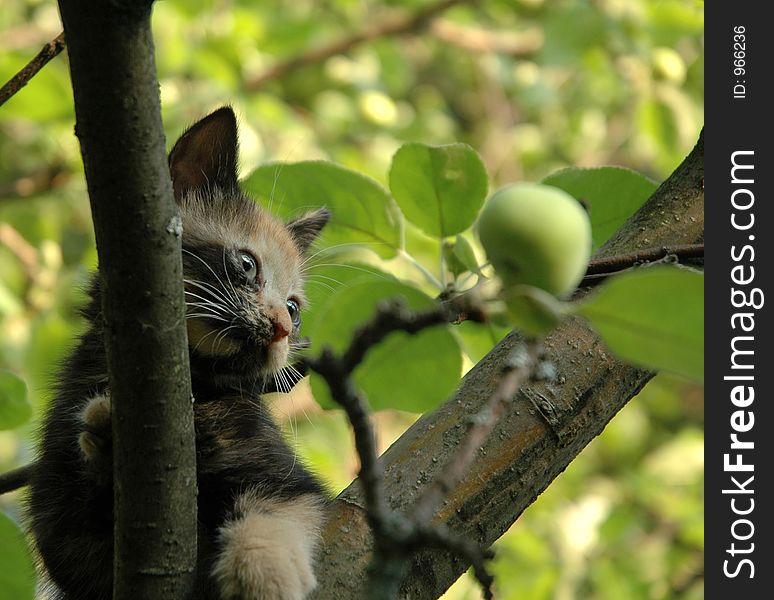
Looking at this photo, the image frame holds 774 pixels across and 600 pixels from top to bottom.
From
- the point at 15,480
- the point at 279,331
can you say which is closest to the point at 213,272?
the point at 279,331

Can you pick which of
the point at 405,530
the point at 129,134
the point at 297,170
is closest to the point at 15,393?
the point at 297,170

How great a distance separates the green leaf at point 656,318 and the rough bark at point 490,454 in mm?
422

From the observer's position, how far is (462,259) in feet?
3.54

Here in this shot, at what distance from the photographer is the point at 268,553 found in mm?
1054

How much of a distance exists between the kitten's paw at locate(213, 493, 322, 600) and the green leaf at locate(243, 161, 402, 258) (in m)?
0.38

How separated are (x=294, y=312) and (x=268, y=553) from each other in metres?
0.64

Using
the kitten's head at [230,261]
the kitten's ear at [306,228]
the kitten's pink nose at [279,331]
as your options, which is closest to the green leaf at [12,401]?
the kitten's head at [230,261]

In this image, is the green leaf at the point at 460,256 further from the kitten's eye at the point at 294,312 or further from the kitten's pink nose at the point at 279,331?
the kitten's eye at the point at 294,312

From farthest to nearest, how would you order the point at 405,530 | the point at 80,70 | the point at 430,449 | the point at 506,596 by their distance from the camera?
1. the point at 506,596
2. the point at 430,449
3. the point at 80,70
4. the point at 405,530

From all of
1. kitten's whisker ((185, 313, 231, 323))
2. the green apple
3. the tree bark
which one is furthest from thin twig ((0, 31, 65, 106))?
the green apple

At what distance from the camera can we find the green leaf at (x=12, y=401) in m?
1.21

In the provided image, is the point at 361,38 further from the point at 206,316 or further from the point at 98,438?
the point at 98,438

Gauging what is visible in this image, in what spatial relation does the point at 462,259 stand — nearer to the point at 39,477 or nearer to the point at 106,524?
the point at 106,524
